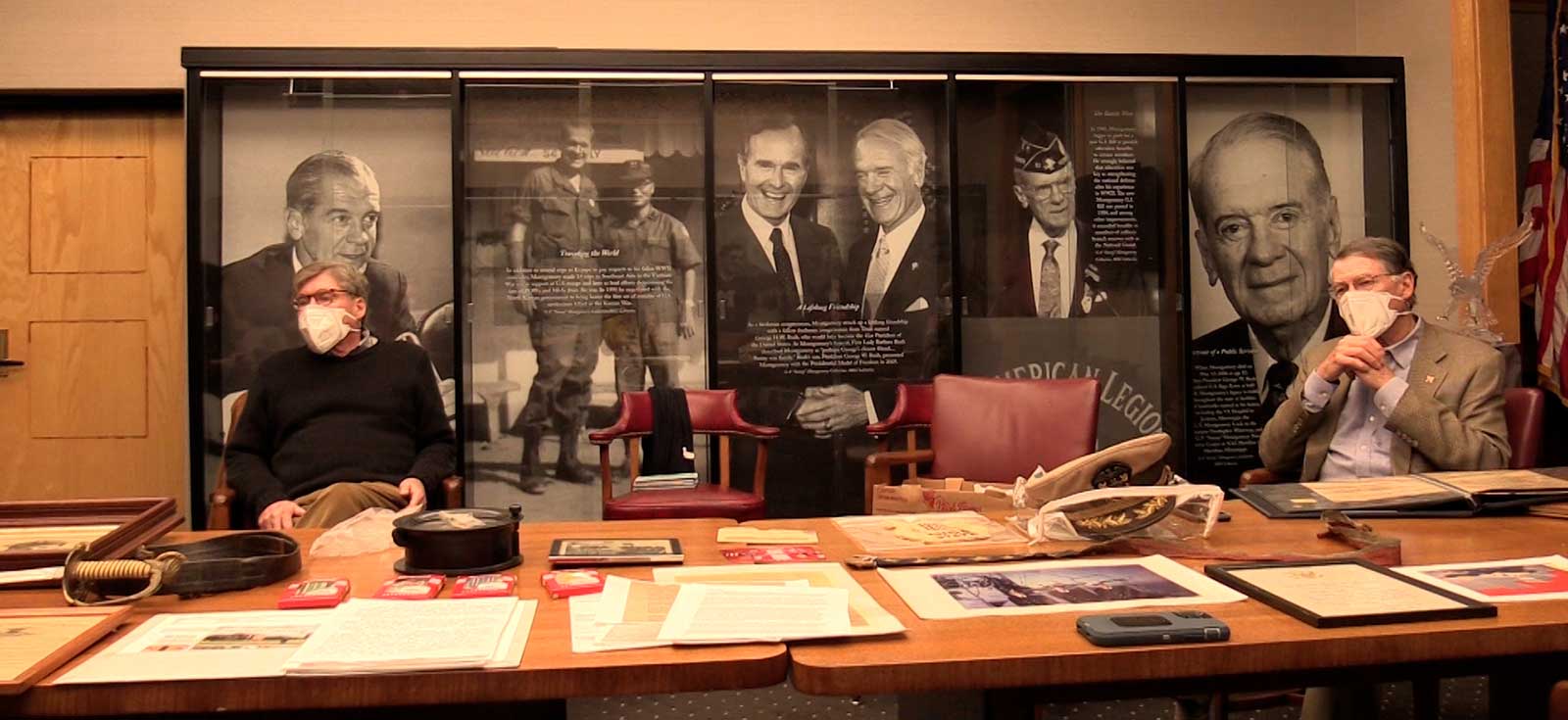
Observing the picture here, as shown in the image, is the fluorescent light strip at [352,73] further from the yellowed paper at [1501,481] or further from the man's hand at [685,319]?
the yellowed paper at [1501,481]

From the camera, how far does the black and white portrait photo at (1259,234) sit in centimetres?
491

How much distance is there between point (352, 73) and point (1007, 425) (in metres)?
2.87

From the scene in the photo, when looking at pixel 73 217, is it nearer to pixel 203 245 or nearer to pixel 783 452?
pixel 203 245

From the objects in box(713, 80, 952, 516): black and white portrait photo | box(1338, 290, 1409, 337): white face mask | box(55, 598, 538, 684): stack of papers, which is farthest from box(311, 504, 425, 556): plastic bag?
box(713, 80, 952, 516): black and white portrait photo

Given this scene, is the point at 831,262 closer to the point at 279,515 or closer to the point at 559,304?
the point at 559,304

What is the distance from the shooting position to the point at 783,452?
4.71 m

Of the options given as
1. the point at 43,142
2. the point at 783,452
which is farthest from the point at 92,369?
the point at 783,452

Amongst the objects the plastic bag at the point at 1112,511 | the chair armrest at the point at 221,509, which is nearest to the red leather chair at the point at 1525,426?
the plastic bag at the point at 1112,511

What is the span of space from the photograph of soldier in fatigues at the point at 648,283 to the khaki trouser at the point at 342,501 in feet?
5.18

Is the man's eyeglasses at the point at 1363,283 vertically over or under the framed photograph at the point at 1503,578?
over

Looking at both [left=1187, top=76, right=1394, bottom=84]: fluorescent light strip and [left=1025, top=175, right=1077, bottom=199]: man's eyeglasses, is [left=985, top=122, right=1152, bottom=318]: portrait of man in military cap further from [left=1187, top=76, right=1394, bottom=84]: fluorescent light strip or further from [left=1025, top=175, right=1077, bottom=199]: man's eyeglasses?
[left=1187, top=76, right=1394, bottom=84]: fluorescent light strip

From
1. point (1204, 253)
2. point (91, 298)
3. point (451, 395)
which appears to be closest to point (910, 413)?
point (1204, 253)

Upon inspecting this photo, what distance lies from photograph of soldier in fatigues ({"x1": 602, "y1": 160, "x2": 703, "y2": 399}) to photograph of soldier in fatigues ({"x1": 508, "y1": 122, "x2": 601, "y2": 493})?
0.09 metres

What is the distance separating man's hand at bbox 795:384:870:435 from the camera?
4.71 metres
